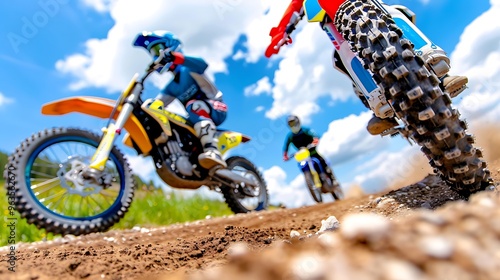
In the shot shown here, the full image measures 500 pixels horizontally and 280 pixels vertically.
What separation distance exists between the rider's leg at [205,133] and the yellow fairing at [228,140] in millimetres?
255

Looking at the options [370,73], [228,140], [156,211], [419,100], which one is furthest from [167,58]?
[419,100]

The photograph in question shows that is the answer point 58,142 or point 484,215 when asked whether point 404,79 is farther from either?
point 58,142

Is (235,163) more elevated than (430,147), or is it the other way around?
(235,163)

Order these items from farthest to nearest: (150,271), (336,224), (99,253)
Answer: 1. (336,224)
2. (99,253)
3. (150,271)

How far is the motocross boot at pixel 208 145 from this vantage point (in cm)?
408


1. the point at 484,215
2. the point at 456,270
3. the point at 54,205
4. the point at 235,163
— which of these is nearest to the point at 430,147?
the point at 484,215

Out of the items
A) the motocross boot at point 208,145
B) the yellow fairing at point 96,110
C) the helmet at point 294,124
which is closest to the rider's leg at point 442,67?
the motocross boot at point 208,145

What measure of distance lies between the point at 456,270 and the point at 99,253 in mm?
1323

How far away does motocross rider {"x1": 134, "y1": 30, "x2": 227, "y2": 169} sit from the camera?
13.4ft

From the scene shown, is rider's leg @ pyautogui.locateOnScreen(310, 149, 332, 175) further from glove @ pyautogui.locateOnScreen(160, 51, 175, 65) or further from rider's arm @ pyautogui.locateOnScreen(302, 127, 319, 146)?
glove @ pyautogui.locateOnScreen(160, 51, 175, 65)

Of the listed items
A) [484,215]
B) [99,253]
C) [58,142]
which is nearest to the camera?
[484,215]

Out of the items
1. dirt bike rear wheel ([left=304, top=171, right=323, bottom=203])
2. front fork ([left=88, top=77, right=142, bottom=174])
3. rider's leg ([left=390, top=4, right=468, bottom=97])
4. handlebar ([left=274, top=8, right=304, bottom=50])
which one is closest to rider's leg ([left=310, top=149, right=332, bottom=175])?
dirt bike rear wheel ([left=304, top=171, right=323, bottom=203])

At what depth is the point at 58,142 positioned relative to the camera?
312 cm

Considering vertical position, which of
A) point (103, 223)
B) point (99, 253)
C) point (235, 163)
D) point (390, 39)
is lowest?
point (99, 253)
